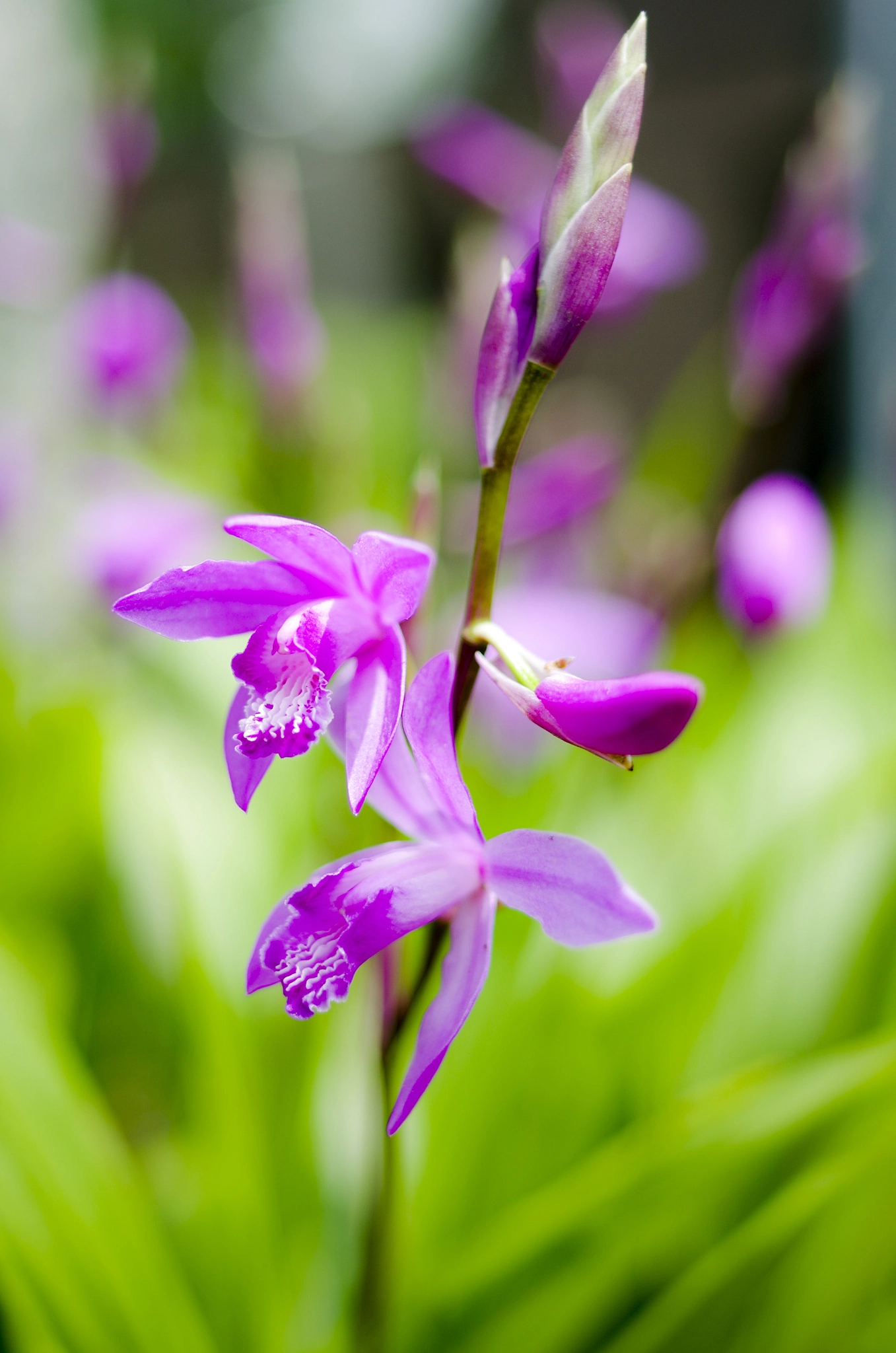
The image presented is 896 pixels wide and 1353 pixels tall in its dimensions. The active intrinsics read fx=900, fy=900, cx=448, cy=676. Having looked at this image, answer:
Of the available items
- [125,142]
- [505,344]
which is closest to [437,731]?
[505,344]

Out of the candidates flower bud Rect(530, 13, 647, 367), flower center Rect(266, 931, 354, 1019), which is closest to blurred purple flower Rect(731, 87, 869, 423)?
flower bud Rect(530, 13, 647, 367)

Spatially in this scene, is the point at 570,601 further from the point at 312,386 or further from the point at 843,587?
the point at 843,587

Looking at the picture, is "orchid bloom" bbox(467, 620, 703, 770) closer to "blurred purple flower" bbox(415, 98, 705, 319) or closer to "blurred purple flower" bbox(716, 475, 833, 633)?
"blurred purple flower" bbox(716, 475, 833, 633)

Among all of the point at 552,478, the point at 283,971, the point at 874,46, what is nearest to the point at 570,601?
the point at 552,478

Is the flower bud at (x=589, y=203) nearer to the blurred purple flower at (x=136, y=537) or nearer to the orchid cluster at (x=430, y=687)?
the orchid cluster at (x=430, y=687)

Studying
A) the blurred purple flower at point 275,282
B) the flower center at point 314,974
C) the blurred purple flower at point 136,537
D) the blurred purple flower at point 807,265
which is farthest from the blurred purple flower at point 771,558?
the blurred purple flower at point 275,282
